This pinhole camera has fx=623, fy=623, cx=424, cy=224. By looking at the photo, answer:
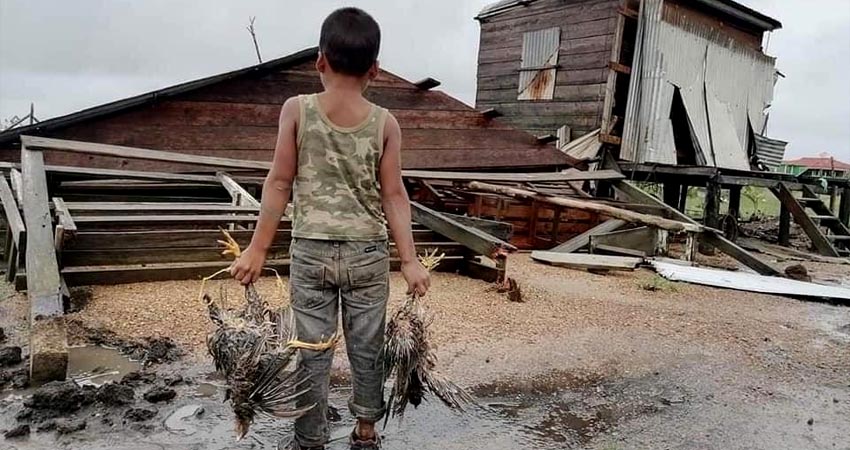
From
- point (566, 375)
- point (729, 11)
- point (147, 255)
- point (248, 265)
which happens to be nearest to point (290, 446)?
point (248, 265)

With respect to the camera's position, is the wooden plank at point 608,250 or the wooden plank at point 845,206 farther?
the wooden plank at point 845,206

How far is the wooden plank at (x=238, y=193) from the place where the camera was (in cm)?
669

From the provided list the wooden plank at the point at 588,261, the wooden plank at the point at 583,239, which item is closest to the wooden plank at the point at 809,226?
the wooden plank at the point at 583,239

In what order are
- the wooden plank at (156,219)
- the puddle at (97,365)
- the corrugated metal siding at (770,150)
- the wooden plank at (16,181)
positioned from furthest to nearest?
the corrugated metal siding at (770,150) < the wooden plank at (16,181) < the wooden plank at (156,219) < the puddle at (97,365)

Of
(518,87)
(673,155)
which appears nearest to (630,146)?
(673,155)

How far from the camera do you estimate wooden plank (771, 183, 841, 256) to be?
11.4m

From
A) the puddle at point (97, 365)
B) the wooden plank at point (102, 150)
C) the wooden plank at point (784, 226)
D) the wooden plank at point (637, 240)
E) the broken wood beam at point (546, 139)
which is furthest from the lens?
the wooden plank at point (784, 226)

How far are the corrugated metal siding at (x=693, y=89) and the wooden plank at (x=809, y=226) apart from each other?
6.50ft

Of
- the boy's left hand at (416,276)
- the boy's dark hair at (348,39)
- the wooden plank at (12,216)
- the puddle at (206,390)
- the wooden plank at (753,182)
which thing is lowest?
the puddle at (206,390)

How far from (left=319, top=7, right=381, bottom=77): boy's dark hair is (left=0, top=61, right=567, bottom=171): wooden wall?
7.21 metres

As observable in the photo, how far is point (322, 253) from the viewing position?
7.91 ft

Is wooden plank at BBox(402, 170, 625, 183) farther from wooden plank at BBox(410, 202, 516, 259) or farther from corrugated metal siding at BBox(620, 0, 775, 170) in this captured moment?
corrugated metal siding at BBox(620, 0, 775, 170)

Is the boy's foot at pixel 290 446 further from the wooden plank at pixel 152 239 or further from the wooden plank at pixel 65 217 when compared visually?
the wooden plank at pixel 152 239

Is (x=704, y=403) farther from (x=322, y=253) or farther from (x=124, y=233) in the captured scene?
(x=124, y=233)
